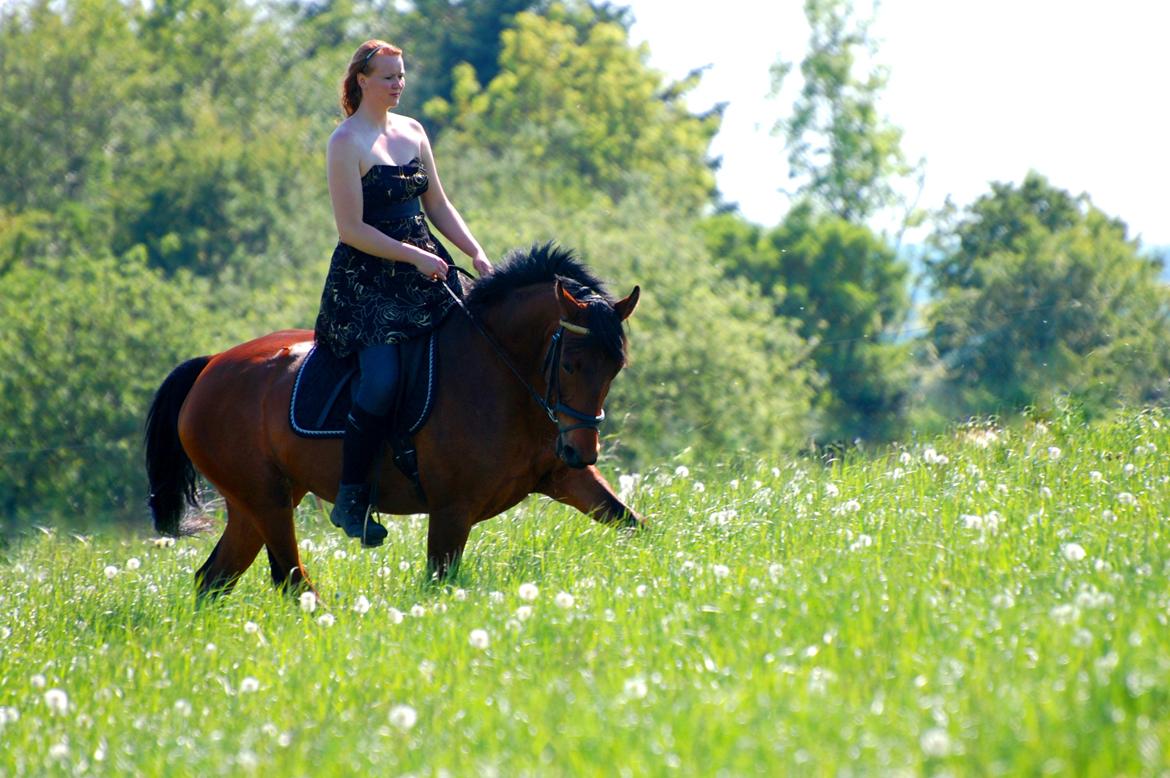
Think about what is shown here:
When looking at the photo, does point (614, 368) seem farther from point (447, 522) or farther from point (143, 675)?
point (143, 675)

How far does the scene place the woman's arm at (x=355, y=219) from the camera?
7480mm

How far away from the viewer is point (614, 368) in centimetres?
699

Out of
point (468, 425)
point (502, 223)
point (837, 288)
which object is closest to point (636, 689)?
point (468, 425)

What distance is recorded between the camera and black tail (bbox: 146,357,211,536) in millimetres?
9000

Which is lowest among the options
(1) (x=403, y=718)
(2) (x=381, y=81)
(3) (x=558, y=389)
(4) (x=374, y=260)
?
(1) (x=403, y=718)

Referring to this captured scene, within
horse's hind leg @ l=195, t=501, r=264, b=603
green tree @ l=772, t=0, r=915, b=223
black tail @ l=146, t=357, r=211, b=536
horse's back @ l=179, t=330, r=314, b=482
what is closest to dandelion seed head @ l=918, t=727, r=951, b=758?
horse's back @ l=179, t=330, r=314, b=482

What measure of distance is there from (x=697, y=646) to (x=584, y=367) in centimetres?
215

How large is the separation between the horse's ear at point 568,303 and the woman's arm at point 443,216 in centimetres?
90

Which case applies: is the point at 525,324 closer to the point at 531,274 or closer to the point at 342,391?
the point at 531,274

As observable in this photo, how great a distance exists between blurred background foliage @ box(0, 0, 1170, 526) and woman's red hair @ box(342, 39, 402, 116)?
65.4 feet

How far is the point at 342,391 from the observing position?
7766mm

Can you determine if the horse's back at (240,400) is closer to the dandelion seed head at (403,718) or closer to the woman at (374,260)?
the woman at (374,260)

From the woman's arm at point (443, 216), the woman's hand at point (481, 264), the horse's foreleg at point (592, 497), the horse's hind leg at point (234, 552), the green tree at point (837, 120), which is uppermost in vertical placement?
the green tree at point (837, 120)

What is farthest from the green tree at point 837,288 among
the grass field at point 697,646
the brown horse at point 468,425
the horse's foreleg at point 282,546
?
the grass field at point 697,646
